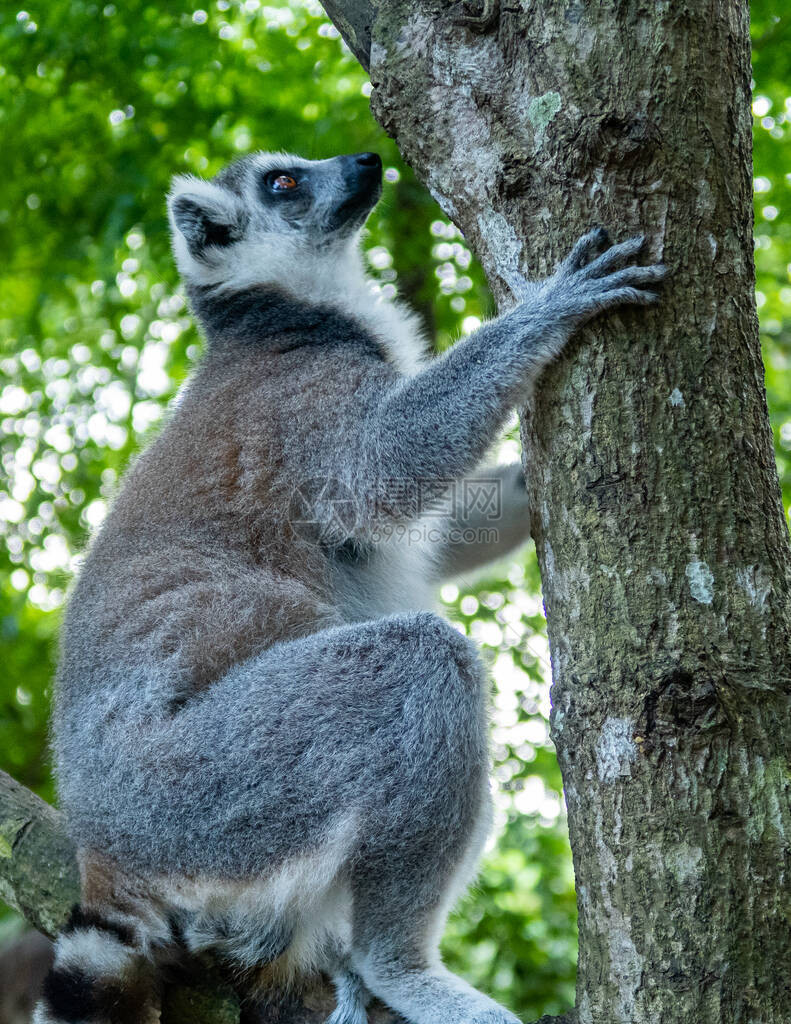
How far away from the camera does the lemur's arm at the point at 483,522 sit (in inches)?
225

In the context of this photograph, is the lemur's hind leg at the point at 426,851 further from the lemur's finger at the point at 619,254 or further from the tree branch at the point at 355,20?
the tree branch at the point at 355,20

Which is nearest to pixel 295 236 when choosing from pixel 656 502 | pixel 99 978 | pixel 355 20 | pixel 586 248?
pixel 355 20

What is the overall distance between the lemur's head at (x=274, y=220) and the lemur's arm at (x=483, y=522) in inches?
62.2

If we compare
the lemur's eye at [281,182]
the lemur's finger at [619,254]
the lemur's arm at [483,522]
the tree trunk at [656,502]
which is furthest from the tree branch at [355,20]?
the lemur's arm at [483,522]

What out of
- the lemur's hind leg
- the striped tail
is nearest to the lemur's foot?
the lemur's hind leg

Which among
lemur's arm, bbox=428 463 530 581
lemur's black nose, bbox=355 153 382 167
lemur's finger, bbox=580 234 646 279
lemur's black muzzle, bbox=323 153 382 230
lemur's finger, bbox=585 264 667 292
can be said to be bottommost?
lemur's finger, bbox=585 264 667 292

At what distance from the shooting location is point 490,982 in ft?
26.1

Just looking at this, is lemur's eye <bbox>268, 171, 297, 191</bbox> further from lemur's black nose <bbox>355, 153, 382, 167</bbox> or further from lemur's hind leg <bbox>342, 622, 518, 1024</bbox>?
lemur's hind leg <bbox>342, 622, 518, 1024</bbox>

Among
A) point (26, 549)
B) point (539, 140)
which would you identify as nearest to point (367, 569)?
point (539, 140)

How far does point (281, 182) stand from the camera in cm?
590

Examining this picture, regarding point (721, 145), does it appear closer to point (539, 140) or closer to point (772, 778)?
point (539, 140)

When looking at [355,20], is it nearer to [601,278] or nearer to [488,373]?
[488,373]

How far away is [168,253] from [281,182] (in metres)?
1.70

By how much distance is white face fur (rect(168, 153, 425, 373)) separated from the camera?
5.58 m
